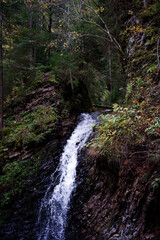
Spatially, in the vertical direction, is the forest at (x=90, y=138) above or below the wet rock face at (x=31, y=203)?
above

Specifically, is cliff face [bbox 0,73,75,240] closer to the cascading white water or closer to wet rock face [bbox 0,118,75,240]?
wet rock face [bbox 0,118,75,240]

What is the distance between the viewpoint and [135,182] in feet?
11.1

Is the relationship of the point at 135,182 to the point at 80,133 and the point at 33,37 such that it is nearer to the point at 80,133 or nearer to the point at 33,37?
the point at 80,133

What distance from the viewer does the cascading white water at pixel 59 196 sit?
5.29 m

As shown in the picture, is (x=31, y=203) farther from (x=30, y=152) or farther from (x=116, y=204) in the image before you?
(x=116, y=204)

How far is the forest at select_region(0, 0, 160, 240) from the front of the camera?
334 cm

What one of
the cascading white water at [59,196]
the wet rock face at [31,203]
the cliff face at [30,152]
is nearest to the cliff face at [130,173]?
the cascading white water at [59,196]

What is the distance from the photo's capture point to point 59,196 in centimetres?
612

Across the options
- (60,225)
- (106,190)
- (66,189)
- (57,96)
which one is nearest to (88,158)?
(66,189)

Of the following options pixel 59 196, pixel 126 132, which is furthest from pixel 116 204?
pixel 59 196

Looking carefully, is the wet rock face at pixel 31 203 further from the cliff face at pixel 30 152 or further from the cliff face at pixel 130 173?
the cliff face at pixel 130 173

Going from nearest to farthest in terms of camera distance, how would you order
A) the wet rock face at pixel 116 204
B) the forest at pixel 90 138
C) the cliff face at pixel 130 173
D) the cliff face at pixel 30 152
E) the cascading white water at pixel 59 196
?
the wet rock face at pixel 116 204
the cliff face at pixel 130 173
the forest at pixel 90 138
the cascading white water at pixel 59 196
the cliff face at pixel 30 152

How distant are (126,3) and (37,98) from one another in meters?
8.25

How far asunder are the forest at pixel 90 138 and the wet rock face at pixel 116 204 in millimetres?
20
